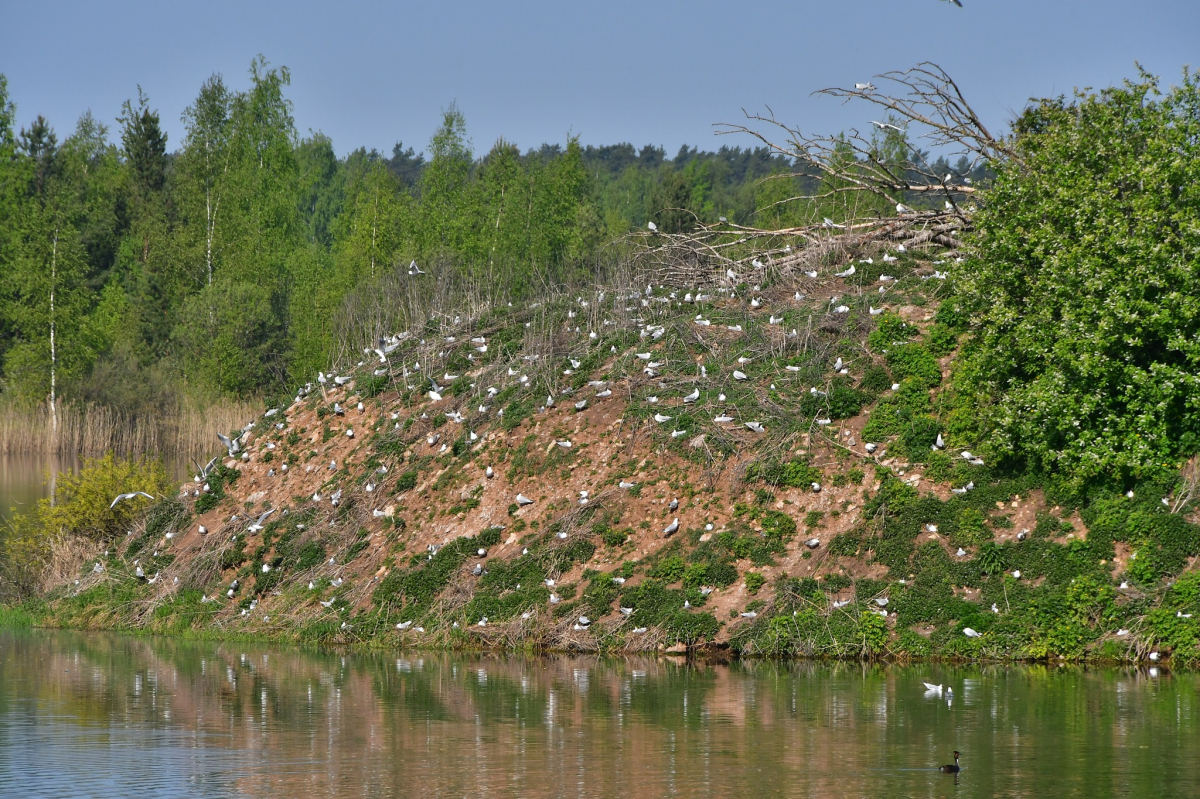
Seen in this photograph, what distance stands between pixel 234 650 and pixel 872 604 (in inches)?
371

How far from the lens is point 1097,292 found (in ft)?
56.9

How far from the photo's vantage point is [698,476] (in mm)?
20672

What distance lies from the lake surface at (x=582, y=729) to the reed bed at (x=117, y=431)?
29.6 m

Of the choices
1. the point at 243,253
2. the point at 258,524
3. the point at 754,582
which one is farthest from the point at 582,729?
the point at 243,253

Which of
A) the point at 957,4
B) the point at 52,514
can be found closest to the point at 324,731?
the point at 957,4

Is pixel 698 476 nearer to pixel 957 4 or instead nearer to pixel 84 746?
pixel 957 4

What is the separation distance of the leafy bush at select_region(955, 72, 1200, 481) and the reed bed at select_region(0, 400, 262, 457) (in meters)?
32.7

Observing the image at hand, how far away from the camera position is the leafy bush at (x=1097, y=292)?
16859mm

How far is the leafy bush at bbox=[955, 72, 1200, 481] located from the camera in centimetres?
1686

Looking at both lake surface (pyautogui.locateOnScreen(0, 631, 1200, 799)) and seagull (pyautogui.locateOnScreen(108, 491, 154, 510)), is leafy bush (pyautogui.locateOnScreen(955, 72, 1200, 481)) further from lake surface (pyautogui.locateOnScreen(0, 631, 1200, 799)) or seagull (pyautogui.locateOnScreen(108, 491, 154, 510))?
seagull (pyautogui.locateOnScreen(108, 491, 154, 510))

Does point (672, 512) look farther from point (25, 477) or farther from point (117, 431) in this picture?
point (117, 431)

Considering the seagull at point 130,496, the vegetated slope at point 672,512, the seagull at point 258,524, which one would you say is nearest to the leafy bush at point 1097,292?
the vegetated slope at point 672,512

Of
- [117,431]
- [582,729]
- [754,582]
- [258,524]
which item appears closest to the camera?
[582,729]

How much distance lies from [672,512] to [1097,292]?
23.2 feet
